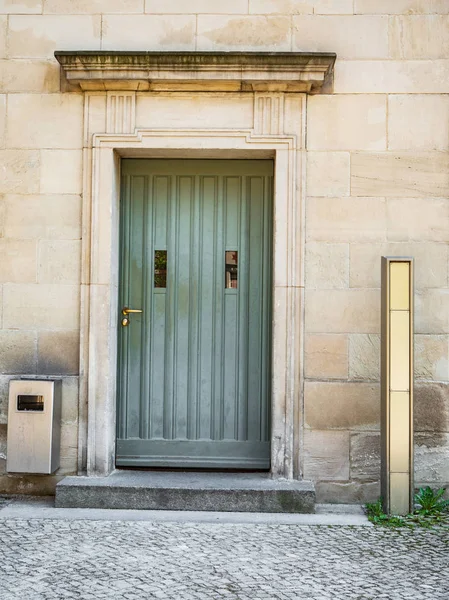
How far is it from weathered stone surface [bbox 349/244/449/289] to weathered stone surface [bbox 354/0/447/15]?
156 centimetres

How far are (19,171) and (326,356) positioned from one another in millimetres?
2937

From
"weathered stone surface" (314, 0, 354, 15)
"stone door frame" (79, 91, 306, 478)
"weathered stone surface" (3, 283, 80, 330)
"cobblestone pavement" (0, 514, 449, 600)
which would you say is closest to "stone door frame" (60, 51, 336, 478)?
"stone door frame" (79, 91, 306, 478)

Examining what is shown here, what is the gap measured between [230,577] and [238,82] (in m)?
3.71

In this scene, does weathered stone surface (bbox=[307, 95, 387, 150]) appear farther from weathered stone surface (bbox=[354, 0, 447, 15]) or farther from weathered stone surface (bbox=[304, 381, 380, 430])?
weathered stone surface (bbox=[304, 381, 380, 430])

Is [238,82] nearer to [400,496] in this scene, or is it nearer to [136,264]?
[136,264]

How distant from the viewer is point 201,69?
18.7ft

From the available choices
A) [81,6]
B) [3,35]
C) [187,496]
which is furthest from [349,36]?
[187,496]

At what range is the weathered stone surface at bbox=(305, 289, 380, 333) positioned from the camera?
584 centimetres

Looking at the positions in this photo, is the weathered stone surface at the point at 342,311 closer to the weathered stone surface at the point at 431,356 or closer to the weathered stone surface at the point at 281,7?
the weathered stone surface at the point at 431,356

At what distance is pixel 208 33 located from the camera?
5902mm

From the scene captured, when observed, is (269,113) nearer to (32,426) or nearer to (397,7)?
(397,7)

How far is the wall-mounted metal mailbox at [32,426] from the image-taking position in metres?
5.63

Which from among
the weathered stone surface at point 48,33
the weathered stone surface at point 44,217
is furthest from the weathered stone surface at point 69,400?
the weathered stone surface at point 48,33

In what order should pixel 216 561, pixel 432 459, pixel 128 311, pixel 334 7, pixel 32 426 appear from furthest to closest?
pixel 128 311 < pixel 334 7 < pixel 432 459 < pixel 32 426 < pixel 216 561
